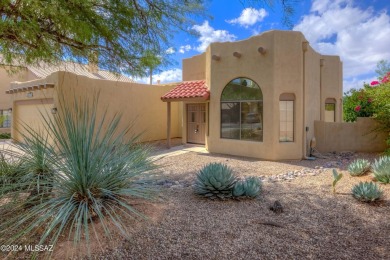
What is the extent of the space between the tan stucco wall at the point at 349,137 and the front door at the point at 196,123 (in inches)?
243

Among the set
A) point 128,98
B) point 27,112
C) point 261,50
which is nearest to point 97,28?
point 261,50

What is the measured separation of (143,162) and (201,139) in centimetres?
1086

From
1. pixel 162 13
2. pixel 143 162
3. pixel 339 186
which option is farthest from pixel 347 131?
pixel 143 162

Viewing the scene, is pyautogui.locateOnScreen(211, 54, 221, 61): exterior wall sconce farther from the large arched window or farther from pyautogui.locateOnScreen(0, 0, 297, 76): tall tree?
pyautogui.locateOnScreen(0, 0, 297, 76): tall tree

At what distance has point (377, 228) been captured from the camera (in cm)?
441

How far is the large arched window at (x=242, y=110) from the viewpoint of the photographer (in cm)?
1180

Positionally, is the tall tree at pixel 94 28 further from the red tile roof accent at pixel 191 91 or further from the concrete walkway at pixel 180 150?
the concrete walkway at pixel 180 150

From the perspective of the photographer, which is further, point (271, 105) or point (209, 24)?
point (271, 105)

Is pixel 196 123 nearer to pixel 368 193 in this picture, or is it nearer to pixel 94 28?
pixel 94 28

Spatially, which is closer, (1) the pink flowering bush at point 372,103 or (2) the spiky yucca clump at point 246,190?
(2) the spiky yucca clump at point 246,190

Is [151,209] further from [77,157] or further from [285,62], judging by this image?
[285,62]

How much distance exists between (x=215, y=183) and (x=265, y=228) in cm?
152

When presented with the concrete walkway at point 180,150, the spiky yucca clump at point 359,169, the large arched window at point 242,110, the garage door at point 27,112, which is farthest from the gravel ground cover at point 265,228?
the garage door at point 27,112

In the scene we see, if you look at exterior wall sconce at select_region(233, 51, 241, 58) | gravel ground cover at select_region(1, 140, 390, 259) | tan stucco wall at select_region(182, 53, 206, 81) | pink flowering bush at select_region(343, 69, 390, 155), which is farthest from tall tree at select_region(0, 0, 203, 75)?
pink flowering bush at select_region(343, 69, 390, 155)
